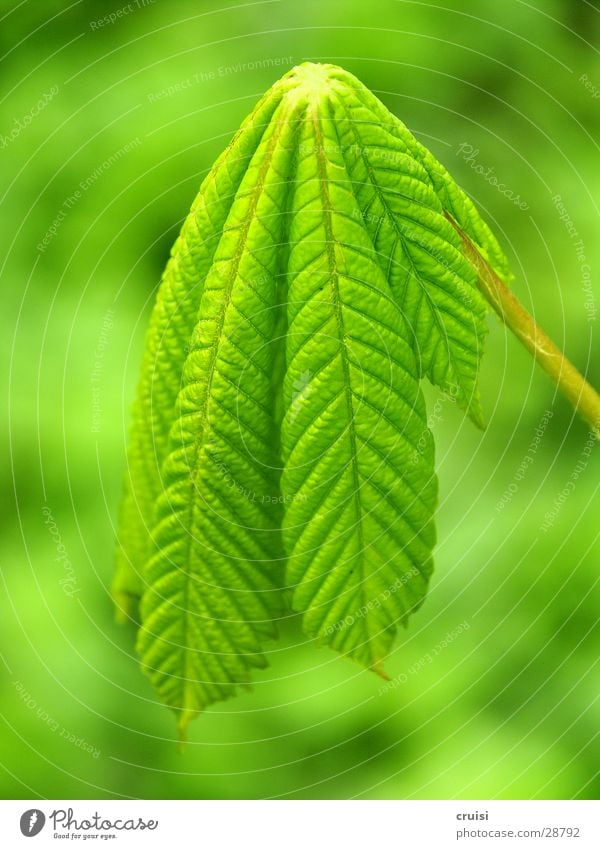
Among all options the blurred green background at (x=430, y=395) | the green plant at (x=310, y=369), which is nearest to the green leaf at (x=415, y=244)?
the green plant at (x=310, y=369)

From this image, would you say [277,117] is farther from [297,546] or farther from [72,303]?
[72,303]

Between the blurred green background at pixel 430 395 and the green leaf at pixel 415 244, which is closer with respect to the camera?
the green leaf at pixel 415 244

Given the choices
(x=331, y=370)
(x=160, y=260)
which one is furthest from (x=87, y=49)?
(x=331, y=370)

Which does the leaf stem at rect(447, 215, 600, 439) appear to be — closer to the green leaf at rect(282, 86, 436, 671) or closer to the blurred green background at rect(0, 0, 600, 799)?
the green leaf at rect(282, 86, 436, 671)

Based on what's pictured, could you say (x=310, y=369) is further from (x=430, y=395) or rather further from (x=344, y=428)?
(x=430, y=395)

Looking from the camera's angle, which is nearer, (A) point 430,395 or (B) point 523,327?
(B) point 523,327
